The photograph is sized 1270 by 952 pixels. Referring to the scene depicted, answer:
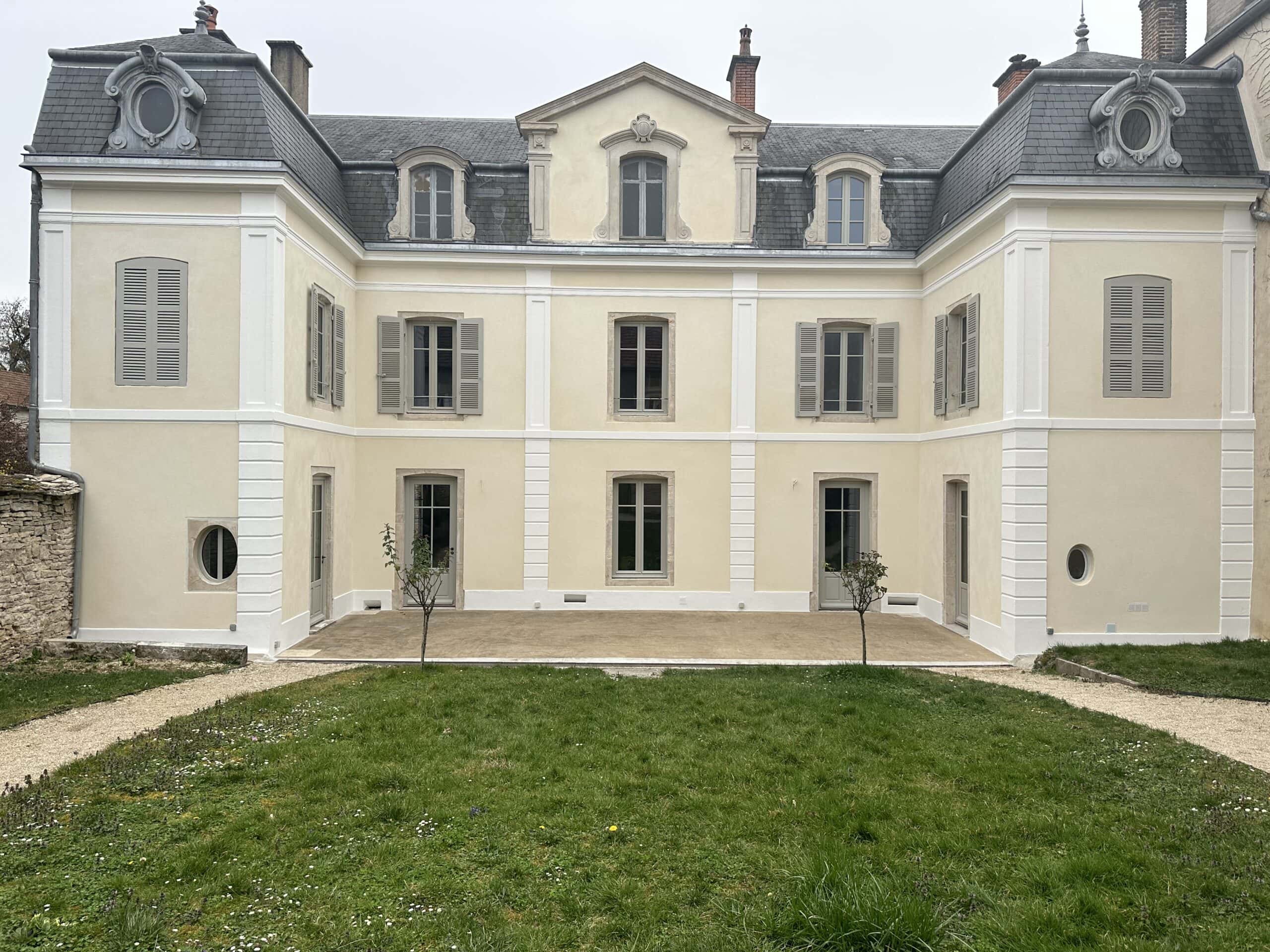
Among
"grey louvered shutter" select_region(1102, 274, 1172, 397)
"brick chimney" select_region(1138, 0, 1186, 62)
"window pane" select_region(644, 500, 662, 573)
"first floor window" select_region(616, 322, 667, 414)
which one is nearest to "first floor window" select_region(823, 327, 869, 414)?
"first floor window" select_region(616, 322, 667, 414)

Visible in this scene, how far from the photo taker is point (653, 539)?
15461 millimetres

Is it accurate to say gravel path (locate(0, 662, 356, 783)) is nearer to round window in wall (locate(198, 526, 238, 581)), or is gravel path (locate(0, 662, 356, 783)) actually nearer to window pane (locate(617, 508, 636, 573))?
round window in wall (locate(198, 526, 238, 581))

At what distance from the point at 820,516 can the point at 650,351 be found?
14.8 feet

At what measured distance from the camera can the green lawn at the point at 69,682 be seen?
27.9ft

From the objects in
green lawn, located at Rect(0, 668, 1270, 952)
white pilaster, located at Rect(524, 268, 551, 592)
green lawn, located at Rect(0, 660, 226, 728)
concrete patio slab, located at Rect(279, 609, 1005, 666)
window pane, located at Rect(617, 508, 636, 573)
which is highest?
white pilaster, located at Rect(524, 268, 551, 592)

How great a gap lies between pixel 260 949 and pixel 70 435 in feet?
31.4

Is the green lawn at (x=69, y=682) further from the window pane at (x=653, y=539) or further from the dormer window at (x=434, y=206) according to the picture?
the dormer window at (x=434, y=206)

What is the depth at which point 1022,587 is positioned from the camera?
36.8ft

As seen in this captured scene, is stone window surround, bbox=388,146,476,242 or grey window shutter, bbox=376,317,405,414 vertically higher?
stone window surround, bbox=388,146,476,242

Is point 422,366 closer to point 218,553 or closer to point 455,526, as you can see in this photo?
point 455,526

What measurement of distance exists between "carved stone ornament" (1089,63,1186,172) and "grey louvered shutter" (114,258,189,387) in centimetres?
1291

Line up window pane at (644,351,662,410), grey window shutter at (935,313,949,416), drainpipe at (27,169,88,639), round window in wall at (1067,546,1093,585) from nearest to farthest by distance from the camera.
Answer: drainpipe at (27,169,88,639) → round window in wall at (1067,546,1093,585) → grey window shutter at (935,313,949,416) → window pane at (644,351,662,410)

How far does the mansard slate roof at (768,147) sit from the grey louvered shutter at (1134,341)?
153 centimetres

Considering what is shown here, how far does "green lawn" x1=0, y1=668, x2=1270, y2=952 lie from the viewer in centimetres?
417
